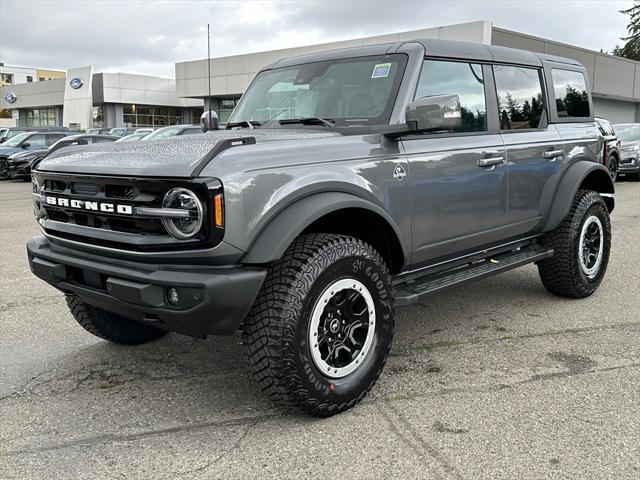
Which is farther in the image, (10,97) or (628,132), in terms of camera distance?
(10,97)

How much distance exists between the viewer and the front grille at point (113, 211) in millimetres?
2740

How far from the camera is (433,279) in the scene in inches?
156

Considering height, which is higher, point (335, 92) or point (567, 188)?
point (335, 92)

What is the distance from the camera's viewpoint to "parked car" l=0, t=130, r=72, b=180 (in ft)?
60.1

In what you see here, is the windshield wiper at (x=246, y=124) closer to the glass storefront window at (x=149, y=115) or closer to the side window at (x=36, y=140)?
the side window at (x=36, y=140)

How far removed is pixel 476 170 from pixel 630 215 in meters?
7.54

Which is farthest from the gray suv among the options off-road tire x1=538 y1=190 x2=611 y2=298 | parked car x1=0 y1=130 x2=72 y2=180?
parked car x1=0 y1=130 x2=72 y2=180

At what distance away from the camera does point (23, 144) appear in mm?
19188

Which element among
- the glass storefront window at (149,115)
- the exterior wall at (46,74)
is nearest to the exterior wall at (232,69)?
the glass storefront window at (149,115)

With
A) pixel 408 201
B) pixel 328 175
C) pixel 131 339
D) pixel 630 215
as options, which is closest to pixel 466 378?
pixel 408 201

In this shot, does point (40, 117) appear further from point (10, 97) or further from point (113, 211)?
point (113, 211)

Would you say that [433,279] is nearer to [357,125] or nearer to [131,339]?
[357,125]

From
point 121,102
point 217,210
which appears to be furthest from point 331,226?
point 121,102

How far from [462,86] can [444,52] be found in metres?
0.26
